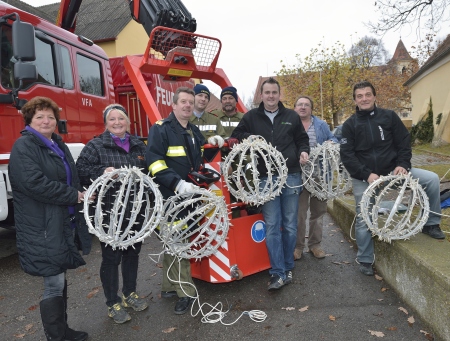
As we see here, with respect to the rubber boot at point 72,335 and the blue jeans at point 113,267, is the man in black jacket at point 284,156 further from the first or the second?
the rubber boot at point 72,335

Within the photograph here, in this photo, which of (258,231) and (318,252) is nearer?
(258,231)

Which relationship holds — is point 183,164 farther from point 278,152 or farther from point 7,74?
point 7,74

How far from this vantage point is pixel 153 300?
13.3 ft

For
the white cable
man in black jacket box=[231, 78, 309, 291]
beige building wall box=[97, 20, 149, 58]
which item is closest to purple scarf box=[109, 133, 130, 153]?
the white cable

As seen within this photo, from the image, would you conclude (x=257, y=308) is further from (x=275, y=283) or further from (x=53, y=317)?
(x=53, y=317)

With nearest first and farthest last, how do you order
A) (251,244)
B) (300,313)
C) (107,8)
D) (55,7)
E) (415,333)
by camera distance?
(415,333)
(300,313)
(251,244)
(107,8)
(55,7)

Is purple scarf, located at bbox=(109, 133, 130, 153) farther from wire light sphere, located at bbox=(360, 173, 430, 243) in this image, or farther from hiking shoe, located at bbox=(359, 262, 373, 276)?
hiking shoe, located at bbox=(359, 262, 373, 276)

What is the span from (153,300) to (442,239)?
3028mm

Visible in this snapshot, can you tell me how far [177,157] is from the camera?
3598 mm

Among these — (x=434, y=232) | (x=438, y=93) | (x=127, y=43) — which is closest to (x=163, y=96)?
(x=434, y=232)

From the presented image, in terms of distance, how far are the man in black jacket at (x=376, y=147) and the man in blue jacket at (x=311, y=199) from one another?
737mm

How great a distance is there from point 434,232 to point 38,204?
12.2 ft

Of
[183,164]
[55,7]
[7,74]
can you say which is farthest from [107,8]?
[183,164]

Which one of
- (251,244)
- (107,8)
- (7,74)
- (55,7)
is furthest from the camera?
(55,7)
